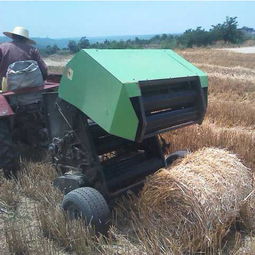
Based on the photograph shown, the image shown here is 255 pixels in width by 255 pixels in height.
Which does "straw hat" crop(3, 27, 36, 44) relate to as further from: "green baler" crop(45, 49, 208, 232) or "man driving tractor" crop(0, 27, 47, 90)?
"green baler" crop(45, 49, 208, 232)

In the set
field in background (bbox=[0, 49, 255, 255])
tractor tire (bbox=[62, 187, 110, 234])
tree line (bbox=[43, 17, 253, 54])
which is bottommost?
tree line (bbox=[43, 17, 253, 54])

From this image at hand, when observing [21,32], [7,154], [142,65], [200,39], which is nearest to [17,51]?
[21,32]

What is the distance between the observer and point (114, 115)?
344 centimetres

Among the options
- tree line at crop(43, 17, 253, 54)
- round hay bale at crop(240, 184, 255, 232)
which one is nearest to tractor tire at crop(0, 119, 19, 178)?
round hay bale at crop(240, 184, 255, 232)

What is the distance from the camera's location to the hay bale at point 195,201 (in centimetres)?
339

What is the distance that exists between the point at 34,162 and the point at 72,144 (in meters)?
1.53

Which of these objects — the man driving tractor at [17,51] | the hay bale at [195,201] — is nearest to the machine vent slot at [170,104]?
the hay bale at [195,201]

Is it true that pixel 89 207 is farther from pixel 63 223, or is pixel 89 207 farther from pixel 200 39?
pixel 200 39

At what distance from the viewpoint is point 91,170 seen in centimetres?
405

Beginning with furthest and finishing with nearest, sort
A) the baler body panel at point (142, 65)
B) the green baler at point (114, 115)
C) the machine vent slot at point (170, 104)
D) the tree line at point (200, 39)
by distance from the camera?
the tree line at point (200, 39) < the machine vent slot at point (170, 104) < the baler body panel at point (142, 65) < the green baler at point (114, 115)

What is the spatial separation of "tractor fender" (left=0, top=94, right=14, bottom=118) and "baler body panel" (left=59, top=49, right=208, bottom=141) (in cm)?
124

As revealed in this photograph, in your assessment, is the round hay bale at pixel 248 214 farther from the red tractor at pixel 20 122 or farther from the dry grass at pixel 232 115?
the dry grass at pixel 232 115

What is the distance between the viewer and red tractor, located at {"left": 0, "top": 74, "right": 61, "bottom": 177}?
5.06 m

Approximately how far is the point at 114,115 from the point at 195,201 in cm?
93
